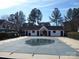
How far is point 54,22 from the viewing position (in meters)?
89.3

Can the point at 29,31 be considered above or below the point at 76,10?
below

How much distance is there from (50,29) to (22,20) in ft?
107

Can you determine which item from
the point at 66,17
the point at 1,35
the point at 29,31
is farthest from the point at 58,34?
the point at 1,35

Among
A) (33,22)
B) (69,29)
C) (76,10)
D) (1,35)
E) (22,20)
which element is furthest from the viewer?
(22,20)

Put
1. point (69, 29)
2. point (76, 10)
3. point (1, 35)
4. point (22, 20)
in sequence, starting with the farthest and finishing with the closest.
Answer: point (22, 20)
point (76, 10)
point (69, 29)
point (1, 35)

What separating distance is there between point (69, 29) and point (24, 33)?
53.5 feet

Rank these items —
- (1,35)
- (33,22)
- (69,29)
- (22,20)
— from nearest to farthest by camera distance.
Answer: (1,35) → (69,29) → (33,22) → (22,20)

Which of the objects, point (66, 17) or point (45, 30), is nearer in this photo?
point (45, 30)

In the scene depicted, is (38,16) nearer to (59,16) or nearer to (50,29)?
(59,16)

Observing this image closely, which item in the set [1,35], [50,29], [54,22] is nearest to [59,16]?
[54,22]

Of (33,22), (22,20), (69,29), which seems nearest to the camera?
(69,29)

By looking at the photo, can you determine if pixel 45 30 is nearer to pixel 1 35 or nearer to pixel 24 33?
pixel 24 33

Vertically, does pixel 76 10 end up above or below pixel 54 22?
above

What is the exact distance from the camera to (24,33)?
6500cm
